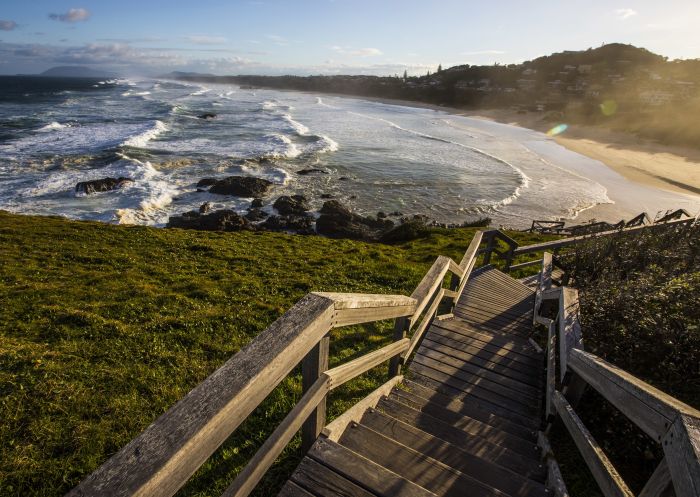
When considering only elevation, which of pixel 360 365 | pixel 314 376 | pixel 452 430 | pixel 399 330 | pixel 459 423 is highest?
pixel 314 376

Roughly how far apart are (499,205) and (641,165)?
2655 centimetres

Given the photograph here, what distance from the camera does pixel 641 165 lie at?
143 ft

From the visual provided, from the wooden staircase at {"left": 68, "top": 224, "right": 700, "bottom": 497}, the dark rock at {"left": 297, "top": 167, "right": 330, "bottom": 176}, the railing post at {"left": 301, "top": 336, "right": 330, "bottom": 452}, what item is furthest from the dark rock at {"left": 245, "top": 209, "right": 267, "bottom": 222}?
the railing post at {"left": 301, "top": 336, "right": 330, "bottom": 452}

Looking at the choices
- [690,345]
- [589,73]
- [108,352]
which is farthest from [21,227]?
[589,73]

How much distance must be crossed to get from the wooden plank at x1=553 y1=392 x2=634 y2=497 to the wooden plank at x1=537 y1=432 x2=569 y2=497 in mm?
337

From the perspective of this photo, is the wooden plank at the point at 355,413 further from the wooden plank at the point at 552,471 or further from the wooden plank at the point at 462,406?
the wooden plank at the point at 552,471

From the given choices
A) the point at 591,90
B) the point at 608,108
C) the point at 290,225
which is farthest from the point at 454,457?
the point at 591,90

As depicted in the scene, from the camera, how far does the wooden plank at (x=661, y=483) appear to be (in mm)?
2020

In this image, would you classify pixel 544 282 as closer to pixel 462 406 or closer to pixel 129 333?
pixel 462 406

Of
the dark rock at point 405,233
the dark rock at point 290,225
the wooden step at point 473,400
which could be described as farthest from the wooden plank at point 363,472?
the dark rock at point 290,225

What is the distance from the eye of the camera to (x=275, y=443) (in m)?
2.27

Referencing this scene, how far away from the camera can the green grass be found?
13.2 ft

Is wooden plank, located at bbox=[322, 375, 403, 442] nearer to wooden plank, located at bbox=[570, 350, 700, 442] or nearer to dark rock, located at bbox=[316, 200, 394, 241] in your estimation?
wooden plank, located at bbox=[570, 350, 700, 442]

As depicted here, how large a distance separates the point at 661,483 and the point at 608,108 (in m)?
106
